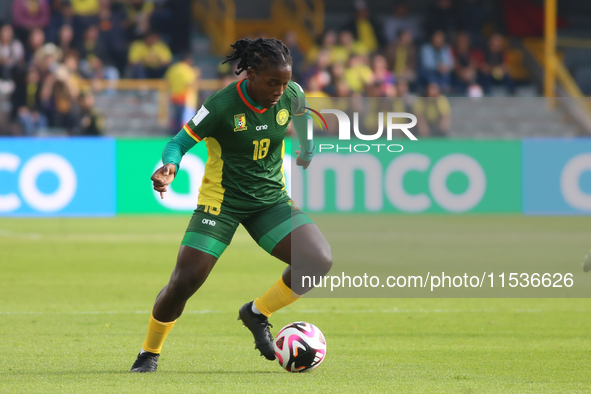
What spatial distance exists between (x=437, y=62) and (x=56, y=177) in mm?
9716

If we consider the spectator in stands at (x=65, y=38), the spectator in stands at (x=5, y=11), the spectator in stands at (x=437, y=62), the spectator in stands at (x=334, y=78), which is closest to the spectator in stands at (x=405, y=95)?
the spectator in stands at (x=437, y=62)

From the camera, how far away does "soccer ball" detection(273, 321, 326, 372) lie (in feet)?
18.0

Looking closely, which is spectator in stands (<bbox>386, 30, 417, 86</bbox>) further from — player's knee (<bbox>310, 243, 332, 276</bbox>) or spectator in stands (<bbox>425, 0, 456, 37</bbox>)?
player's knee (<bbox>310, 243, 332, 276</bbox>)

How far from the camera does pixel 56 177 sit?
15453mm

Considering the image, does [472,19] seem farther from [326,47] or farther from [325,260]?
[325,260]

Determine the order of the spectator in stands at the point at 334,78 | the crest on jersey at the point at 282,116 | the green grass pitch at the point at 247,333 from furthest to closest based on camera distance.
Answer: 1. the spectator in stands at the point at 334,78
2. the crest on jersey at the point at 282,116
3. the green grass pitch at the point at 247,333

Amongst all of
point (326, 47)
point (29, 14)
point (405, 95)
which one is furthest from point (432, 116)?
point (29, 14)

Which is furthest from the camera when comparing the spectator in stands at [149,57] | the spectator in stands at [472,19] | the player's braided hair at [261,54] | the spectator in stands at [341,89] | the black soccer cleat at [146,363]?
the spectator in stands at [472,19]

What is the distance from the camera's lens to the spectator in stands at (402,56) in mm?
21094

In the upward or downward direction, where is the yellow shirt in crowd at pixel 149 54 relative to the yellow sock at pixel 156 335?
upward

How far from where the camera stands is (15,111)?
1750 cm

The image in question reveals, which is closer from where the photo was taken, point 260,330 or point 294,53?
point 260,330

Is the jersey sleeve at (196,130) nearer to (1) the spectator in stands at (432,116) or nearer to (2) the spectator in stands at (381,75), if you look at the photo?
(1) the spectator in stands at (432,116)

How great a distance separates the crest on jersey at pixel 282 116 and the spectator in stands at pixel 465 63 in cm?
1552
